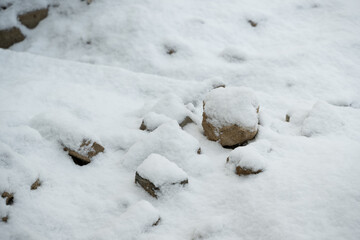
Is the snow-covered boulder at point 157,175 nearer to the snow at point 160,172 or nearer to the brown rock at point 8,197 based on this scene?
the snow at point 160,172

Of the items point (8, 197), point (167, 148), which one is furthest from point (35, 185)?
point (167, 148)

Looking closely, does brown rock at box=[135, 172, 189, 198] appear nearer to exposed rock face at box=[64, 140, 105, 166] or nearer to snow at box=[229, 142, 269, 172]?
snow at box=[229, 142, 269, 172]

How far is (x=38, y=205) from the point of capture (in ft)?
8.93

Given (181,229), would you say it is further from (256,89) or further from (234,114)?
(256,89)

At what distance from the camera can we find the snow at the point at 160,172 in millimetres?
2885

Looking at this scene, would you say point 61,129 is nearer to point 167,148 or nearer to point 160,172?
point 167,148

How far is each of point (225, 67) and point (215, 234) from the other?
527 centimetres

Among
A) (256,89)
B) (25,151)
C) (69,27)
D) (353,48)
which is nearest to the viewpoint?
(25,151)

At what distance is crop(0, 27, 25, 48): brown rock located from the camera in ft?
26.3

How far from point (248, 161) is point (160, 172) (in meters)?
0.98

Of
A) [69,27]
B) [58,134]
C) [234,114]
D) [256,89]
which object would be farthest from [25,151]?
[69,27]

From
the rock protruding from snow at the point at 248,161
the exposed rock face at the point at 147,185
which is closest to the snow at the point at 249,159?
the rock protruding from snow at the point at 248,161

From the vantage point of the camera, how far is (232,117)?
3617mm

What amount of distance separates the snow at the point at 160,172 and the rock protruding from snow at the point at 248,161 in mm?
625
